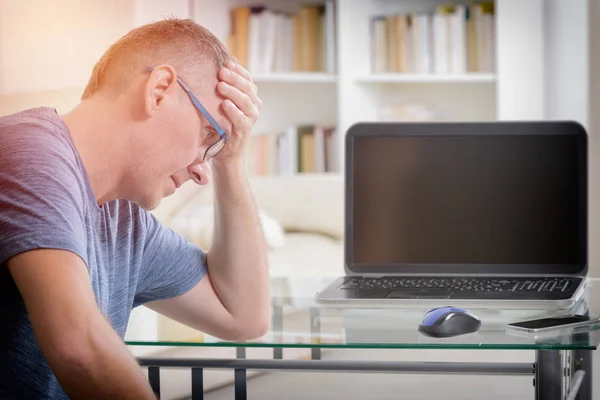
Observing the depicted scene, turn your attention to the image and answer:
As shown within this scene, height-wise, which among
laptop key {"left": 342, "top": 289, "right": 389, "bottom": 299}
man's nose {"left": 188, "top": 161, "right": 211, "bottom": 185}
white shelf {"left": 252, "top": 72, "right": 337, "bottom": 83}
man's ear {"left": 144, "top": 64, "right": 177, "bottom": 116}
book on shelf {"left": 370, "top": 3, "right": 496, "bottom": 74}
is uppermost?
book on shelf {"left": 370, "top": 3, "right": 496, "bottom": 74}

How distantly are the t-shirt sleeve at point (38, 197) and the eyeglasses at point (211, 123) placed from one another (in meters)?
0.20

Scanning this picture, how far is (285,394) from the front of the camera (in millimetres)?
2600

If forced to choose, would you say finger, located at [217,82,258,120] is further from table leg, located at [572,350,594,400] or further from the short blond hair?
table leg, located at [572,350,594,400]

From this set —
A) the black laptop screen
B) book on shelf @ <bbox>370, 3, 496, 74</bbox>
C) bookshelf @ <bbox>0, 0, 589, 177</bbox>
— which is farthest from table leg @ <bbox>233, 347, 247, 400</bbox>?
book on shelf @ <bbox>370, 3, 496, 74</bbox>

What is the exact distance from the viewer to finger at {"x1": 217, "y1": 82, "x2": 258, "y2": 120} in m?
1.25

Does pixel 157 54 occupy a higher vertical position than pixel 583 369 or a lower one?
higher

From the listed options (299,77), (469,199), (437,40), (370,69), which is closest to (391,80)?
(370,69)

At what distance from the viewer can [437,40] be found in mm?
4348

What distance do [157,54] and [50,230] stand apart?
0.36 metres

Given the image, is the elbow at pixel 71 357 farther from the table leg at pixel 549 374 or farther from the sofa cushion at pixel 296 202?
the sofa cushion at pixel 296 202

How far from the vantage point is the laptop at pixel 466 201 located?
167cm

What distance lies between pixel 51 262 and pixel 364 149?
2.98 ft

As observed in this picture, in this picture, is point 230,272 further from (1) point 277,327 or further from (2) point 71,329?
(2) point 71,329

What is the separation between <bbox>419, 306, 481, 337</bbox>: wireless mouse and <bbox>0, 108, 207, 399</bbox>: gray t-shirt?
409mm
